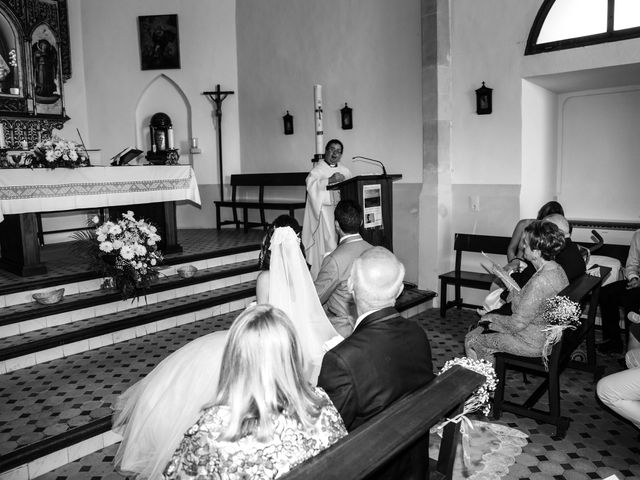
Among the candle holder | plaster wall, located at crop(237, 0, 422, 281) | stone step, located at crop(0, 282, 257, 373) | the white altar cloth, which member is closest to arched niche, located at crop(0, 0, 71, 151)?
the candle holder

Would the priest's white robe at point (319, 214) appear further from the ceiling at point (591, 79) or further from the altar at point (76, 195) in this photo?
the ceiling at point (591, 79)

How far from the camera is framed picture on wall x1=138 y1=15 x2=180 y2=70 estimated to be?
33.5 feet

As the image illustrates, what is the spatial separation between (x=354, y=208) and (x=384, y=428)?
102 inches

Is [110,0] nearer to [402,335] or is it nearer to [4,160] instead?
[4,160]

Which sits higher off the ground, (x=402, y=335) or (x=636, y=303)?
(x=402, y=335)

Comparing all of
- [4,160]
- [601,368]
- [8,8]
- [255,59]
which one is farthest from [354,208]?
[8,8]

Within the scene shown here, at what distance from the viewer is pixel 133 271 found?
239 inches

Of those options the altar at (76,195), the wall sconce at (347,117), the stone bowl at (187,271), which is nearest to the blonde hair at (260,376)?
the altar at (76,195)

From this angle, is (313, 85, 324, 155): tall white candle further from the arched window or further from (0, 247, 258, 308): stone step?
the arched window

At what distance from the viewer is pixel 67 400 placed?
175 inches

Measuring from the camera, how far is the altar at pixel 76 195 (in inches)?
242

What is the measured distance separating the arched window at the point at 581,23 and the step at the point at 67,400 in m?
4.93

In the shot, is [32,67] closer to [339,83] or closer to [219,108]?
[219,108]

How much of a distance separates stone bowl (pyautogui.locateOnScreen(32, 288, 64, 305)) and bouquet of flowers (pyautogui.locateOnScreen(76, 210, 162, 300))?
551 mm
